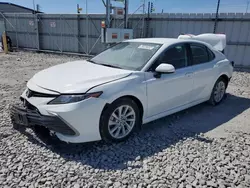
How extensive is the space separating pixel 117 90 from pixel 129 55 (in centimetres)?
104

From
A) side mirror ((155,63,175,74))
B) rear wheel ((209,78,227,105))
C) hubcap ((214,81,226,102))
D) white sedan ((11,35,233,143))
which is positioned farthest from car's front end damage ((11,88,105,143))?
hubcap ((214,81,226,102))

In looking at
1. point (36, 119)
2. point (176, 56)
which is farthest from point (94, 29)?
point (36, 119)

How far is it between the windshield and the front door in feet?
0.65

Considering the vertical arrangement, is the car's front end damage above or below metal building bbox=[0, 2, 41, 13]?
below

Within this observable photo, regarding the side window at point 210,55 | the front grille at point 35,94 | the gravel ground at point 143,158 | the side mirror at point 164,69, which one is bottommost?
the gravel ground at point 143,158

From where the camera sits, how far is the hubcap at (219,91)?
189 inches

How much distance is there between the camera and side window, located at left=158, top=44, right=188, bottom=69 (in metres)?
3.61

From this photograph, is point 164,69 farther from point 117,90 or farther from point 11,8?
point 11,8

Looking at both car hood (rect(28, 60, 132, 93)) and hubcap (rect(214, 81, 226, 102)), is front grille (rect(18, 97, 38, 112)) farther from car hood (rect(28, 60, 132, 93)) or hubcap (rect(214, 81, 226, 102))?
hubcap (rect(214, 81, 226, 102))

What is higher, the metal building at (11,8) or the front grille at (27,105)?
the metal building at (11,8)

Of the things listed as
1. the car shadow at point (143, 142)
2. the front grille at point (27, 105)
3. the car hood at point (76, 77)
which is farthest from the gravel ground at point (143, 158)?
the car hood at point (76, 77)

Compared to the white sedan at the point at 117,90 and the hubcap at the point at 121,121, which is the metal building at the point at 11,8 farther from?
the hubcap at the point at 121,121

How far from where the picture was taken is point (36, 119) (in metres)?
2.77

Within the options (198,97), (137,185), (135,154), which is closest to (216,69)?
(198,97)
